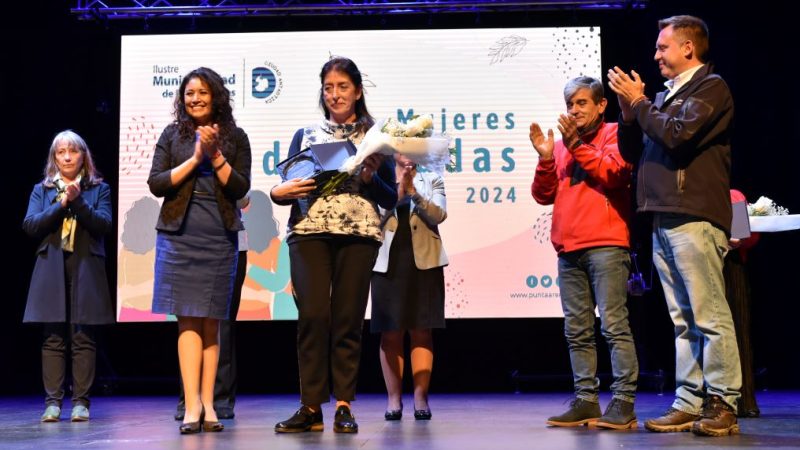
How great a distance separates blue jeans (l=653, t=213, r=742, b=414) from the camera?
3172 millimetres

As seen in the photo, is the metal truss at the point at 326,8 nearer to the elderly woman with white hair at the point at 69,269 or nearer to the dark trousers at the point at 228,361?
the elderly woman with white hair at the point at 69,269

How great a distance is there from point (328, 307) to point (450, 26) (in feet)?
11.6

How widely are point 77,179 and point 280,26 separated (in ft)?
8.35

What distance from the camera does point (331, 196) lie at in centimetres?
337

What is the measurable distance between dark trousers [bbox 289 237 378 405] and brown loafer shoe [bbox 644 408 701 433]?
1.11 m

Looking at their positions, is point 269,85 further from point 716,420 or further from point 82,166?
point 716,420

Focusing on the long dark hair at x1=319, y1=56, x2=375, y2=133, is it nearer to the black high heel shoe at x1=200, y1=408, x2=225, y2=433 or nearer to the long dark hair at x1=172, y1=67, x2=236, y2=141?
the long dark hair at x1=172, y1=67, x2=236, y2=141

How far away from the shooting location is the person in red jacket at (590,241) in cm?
346

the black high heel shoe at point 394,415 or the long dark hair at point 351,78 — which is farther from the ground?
the long dark hair at point 351,78

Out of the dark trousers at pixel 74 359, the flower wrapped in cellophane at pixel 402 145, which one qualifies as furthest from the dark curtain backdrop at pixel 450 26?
the flower wrapped in cellophane at pixel 402 145

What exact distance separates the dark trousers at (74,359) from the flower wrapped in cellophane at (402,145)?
5.62 ft

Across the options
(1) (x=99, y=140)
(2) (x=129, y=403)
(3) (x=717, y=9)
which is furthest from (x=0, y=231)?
(3) (x=717, y=9)

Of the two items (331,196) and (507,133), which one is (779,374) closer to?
(507,133)

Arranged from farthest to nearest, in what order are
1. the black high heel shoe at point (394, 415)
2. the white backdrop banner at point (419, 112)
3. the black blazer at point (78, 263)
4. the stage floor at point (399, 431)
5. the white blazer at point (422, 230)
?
the white backdrop banner at point (419, 112) → the black blazer at point (78, 263) → the white blazer at point (422, 230) → the black high heel shoe at point (394, 415) → the stage floor at point (399, 431)
